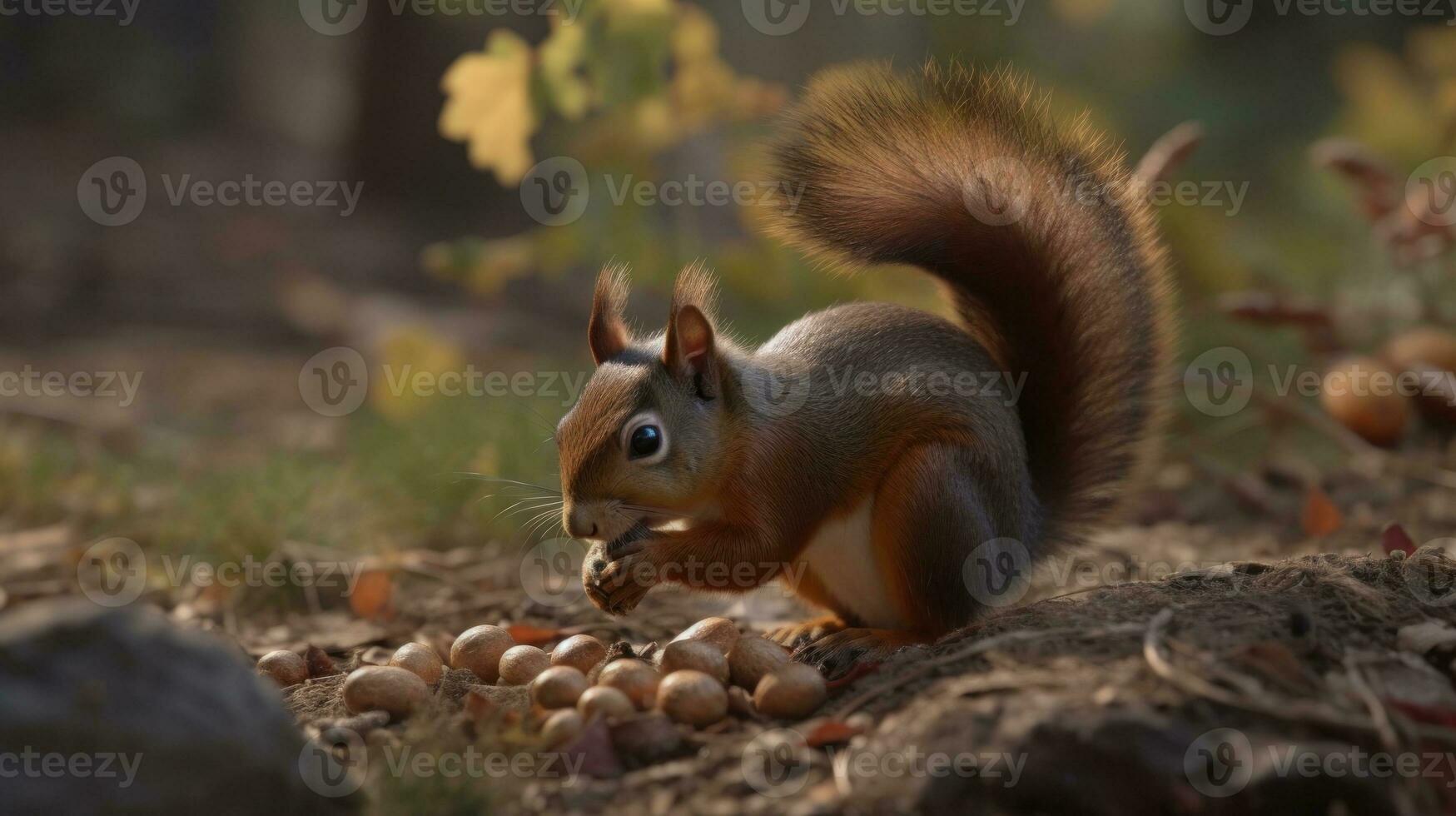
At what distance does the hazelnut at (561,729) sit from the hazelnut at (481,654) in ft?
1.46

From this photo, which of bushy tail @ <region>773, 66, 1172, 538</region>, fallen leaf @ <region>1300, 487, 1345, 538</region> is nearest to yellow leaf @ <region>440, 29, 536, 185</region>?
bushy tail @ <region>773, 66, 1172, 538</region>

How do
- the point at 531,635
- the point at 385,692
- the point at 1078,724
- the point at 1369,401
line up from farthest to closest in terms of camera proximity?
the point at 1369,401 → the point at 531,635 → the point at 385,692 → the point at 1078,724

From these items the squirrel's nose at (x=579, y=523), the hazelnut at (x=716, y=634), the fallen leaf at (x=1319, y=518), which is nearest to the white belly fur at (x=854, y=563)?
the hazelnut at (x=716, y=634)

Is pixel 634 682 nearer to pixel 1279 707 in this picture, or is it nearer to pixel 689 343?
pixel 689 343

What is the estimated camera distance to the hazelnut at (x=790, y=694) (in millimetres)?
1800

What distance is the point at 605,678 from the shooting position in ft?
6.10

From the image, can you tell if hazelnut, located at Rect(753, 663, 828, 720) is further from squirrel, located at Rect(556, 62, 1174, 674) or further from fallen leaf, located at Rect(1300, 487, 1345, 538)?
fallen leaf, located at Rect(1300, 487, 1345, 538)

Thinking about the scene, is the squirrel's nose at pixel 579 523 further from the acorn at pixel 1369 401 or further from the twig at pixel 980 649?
the acorn at pixel 1369 401

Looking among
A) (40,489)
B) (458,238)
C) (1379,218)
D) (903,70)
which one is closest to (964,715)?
(903,70)

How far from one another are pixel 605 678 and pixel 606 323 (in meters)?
0.67

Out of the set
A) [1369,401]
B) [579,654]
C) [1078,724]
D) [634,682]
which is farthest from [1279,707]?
[1369,401]

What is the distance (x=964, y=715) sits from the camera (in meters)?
1.57

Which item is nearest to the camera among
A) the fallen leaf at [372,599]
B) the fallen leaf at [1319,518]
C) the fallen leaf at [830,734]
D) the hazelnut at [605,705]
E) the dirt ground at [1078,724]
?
the dirt ground at [1078,724]

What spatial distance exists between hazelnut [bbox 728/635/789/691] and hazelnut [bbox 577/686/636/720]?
0.22 metres
